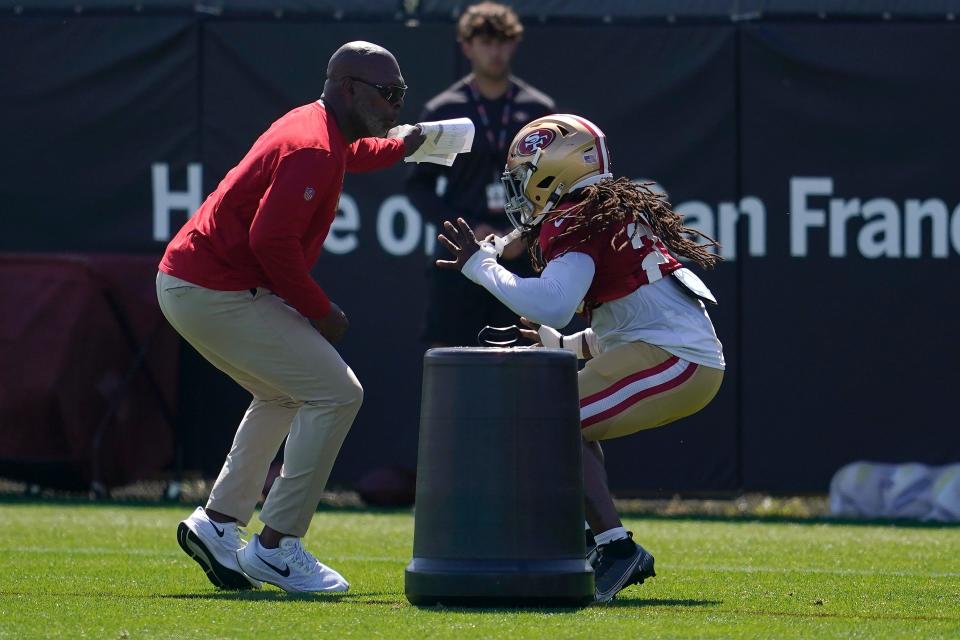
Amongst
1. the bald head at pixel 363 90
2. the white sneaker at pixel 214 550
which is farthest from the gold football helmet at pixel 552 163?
the white sneaker at pixel 214 550

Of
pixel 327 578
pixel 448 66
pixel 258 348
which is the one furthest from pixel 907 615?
pixel 448 66

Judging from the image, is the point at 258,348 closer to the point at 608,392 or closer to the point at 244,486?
the point at 244,486

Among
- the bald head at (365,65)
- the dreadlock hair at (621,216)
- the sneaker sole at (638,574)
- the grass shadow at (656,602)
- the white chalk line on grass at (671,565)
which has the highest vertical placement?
the bald head at (365,65)

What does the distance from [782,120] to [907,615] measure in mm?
5406

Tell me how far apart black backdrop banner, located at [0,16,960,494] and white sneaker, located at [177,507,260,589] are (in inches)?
171

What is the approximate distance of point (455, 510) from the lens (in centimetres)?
563

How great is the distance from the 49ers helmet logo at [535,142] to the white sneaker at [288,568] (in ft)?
5.45

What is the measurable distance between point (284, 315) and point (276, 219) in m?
0.52

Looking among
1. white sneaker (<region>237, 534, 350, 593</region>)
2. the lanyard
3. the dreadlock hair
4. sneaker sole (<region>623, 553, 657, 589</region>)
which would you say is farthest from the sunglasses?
A: the lanyard

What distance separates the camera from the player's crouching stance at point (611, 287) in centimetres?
610

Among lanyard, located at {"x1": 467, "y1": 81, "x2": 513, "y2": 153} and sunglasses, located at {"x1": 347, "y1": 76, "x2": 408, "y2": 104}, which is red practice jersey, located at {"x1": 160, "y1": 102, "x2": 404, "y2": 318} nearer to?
sunglasses, located at {"x1": 347, "y1": 76, "x2": 408, "y2": 104}

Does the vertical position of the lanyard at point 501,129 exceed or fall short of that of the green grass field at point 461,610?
it exceeds it

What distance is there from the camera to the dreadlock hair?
20.0ft

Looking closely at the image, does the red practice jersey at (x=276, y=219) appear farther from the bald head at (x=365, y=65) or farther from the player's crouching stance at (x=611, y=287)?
the player's crouching stance at (x=611, y=287)
